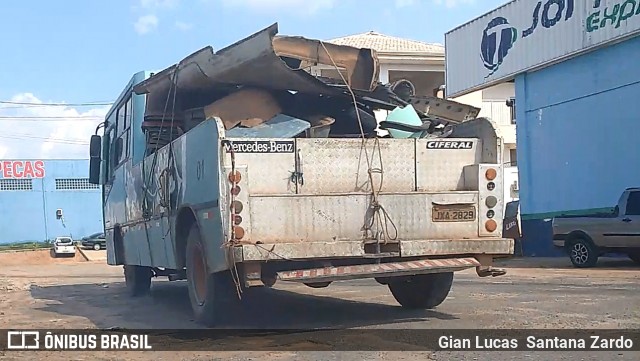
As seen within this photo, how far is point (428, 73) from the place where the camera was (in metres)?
37.6

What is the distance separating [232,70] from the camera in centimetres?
884

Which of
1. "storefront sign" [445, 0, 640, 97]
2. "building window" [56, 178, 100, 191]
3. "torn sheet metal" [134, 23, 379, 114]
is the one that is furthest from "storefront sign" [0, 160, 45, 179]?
"torn sheet metal" [134, 23, 379, 114]

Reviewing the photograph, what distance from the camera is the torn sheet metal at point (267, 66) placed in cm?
848

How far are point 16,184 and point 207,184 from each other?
2119 inches

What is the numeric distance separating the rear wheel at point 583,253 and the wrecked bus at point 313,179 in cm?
964

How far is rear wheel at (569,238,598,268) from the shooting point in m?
18.5

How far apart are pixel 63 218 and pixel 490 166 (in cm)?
5420

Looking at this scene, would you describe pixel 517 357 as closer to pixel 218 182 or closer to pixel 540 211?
pixel 218 182

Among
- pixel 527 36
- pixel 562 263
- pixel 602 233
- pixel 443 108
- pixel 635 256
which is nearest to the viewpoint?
pixel 443 108

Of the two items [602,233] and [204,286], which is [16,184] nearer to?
[602,233]

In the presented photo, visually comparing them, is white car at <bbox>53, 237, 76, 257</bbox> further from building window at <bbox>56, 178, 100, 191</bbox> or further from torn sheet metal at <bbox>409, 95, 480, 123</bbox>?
torn sheet metal at <bbox>409, 95, 480, 123</bbox>

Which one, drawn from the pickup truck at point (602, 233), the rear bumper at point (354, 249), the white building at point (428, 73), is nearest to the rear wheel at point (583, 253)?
the pickup truck at point (602, 233)

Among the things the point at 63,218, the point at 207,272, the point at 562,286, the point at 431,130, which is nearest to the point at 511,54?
the point at 562,286

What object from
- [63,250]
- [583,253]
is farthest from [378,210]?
[63,250]
